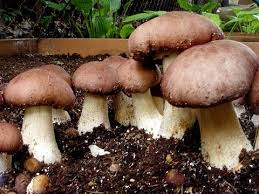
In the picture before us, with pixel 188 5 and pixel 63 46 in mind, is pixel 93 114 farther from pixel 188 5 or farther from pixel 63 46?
pixel 63 46

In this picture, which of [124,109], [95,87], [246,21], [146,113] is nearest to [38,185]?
[95,87]

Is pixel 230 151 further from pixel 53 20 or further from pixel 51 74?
pixel 53 20

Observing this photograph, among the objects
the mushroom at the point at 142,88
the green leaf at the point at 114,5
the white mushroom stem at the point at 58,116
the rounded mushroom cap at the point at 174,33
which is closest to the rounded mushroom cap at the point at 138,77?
the mushroom at the point at 142,88

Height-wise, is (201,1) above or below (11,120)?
below

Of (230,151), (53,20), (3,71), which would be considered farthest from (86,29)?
(230,151)

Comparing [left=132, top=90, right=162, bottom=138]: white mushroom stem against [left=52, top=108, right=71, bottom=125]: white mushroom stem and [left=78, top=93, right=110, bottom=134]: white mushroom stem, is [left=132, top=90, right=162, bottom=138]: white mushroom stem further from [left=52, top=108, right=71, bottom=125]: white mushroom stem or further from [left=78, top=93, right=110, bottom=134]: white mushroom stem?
[left=52, top=108, right=71, bottom=125]: white mushroom stem
